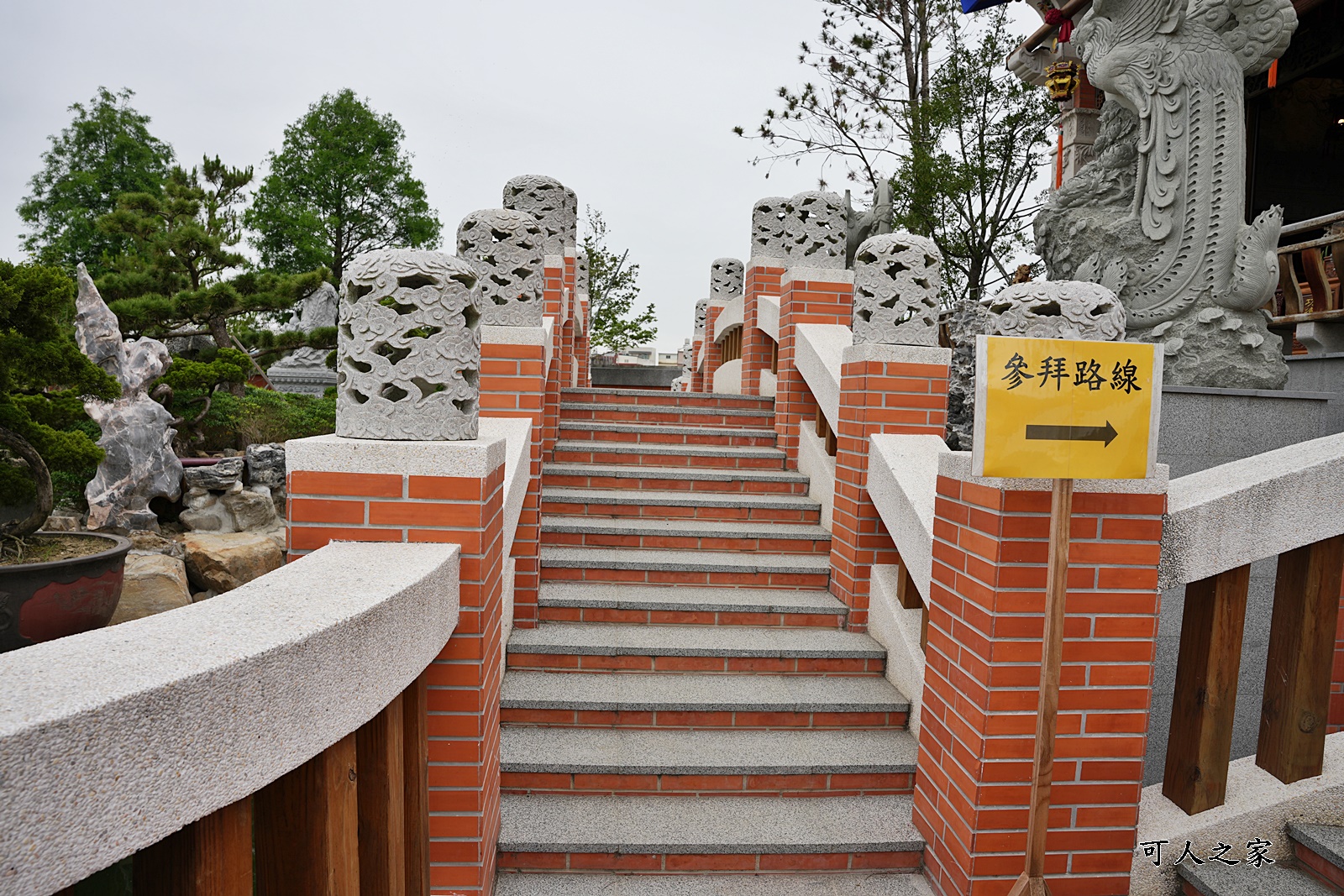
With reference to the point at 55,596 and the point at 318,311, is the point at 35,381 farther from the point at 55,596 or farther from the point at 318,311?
the point at 318,311

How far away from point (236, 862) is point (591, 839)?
6.04 feet

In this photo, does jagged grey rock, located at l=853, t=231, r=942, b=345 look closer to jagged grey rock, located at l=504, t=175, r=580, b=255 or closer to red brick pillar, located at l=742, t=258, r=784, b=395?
red brick pillar, located at l=742, t=258, r=784, b=395

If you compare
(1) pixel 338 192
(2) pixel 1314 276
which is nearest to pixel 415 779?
(2) pixel 1314 276

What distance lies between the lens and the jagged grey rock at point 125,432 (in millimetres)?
6492

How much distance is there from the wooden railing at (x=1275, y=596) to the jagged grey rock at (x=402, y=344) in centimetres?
226

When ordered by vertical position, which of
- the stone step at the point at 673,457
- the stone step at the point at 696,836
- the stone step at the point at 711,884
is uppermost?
the stone step at the point at 673,457

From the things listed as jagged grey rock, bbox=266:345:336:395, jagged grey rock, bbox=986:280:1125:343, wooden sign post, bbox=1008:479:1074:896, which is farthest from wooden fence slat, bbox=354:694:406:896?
jagged grey rock, bbox=266:345:336:395

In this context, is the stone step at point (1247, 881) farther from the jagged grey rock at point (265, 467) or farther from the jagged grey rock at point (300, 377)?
the jagged grey rock at point (300, 377)

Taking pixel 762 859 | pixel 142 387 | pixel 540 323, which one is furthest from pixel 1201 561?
pixel 142 387

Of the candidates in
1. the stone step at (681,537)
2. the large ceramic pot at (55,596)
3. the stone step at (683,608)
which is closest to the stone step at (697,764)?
the stone step at (683,608)

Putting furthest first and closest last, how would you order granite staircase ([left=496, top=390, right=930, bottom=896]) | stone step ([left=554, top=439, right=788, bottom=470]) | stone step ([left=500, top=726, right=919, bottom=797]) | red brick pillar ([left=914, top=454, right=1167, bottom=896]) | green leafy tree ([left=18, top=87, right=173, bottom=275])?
green leafy tree ([left=18, top=87, right=173, bottom=275]) → stone step ([left=554, top=439, right=788, bottom=470]) → stone step ([left=500, top=726, right=919, bottom=797]) → granite staircase ([left=496, top=390, right=930, bottom=896]) → red brick pillar ([left=914, top=454, right=1167, bottom=896])

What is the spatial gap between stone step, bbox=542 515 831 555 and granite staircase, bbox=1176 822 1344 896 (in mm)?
2484

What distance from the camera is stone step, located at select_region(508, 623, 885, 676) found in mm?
3680

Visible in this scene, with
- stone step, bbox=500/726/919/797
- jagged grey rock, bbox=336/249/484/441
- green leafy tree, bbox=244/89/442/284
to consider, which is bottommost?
stone step, bbox=500/726/919/797
